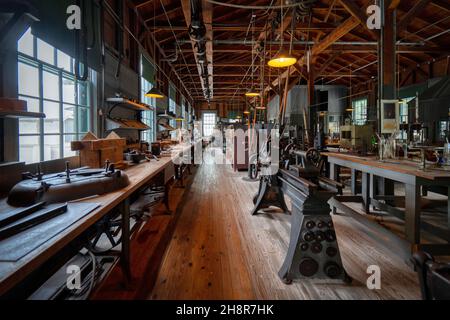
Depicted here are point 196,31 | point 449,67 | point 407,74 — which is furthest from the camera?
point 407,74

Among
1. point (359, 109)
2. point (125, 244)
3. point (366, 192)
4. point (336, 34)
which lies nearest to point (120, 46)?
point (125, 244)

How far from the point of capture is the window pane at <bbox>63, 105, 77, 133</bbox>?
3.32 meters

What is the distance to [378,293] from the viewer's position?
6.81 ft

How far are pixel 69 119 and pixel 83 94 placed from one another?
530 millimetres

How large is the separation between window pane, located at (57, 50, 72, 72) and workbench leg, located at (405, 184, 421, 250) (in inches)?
153

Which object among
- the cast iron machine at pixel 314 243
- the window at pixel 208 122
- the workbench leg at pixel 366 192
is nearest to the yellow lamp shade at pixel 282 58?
the workbench leg at pixel 366 192

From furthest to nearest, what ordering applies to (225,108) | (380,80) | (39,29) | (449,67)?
(225,108)
(449,67)
(380,80)
(39,29)

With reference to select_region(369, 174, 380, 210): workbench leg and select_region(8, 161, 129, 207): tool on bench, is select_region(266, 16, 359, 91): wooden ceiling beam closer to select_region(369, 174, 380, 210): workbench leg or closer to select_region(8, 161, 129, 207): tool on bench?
select_region(369, 174, 380, 210): workbench leg

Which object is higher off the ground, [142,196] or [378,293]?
[142,196]

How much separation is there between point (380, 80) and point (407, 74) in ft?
32.6

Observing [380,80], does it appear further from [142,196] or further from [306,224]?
[142,196]

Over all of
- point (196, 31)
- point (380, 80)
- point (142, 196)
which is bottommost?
point (142, 196)

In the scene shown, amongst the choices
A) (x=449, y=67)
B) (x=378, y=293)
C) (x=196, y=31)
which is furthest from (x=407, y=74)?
(x=378, y=293)
